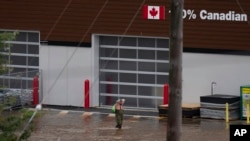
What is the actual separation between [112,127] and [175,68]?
1284cm

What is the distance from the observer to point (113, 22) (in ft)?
111

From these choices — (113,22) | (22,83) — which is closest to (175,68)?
(113,22)

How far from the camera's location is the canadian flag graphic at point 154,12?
107 ft

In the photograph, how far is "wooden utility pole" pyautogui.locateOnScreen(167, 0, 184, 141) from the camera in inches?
652

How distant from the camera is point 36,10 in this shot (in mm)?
35125

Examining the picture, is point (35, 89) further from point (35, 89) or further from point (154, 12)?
point (154, 12)

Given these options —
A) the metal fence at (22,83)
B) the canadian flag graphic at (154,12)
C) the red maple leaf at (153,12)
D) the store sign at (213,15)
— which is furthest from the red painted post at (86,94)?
the store sign at (213,15)

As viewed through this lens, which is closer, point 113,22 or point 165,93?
point 165,93

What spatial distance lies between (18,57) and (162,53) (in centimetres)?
692

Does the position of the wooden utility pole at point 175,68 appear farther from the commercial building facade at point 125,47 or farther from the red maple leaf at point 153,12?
the red maple leaf at point 153,12

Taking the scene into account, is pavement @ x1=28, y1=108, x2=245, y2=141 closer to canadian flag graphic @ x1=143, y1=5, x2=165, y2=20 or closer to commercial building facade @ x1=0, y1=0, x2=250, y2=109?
commercial building facade @ x1=0, y1=0, x2=250, y2=109

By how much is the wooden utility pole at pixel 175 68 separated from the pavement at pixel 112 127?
30.0 ft

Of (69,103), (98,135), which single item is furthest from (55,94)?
(98,135)

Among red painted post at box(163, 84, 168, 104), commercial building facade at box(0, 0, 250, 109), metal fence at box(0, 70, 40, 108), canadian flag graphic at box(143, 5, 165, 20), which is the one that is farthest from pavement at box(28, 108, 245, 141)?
canadian flag graphic at box(143, 5, 165, 20)
